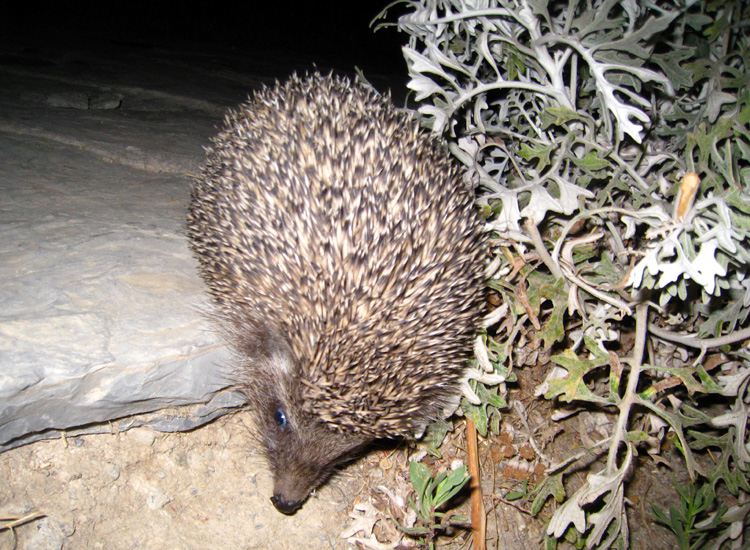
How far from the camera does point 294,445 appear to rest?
3084 millimetres

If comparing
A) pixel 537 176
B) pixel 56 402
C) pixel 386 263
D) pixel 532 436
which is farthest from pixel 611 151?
pixel 56 402

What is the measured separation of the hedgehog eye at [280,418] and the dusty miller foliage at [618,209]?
4.04 ft

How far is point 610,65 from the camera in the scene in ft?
9.48

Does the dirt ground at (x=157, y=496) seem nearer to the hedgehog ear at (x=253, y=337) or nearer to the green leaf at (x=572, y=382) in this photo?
the hedgehog ear at (x=253, y=337)

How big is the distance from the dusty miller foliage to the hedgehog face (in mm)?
1008

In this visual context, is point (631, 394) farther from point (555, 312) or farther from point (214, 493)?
point (214, 493)

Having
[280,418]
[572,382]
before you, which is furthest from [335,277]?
[572,382]

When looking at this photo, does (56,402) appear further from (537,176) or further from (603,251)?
(603,251)

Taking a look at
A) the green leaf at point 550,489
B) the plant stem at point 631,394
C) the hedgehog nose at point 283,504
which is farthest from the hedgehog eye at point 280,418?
the plant stem at point 631,394

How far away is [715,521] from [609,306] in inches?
56.6

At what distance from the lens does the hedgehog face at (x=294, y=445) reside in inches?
120

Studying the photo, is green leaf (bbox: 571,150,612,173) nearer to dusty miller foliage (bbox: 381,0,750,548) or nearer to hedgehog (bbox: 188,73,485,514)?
dusty miller foliage (bbox: 381,0,750,548)

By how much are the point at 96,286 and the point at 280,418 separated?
136cm

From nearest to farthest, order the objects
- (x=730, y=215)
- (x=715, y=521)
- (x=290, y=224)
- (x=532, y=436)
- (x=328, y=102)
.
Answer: (x=730, y=215) < (x=290, y=224) < (x=715, y=521) < (x=328, y=102) < (x=532, y=436)
